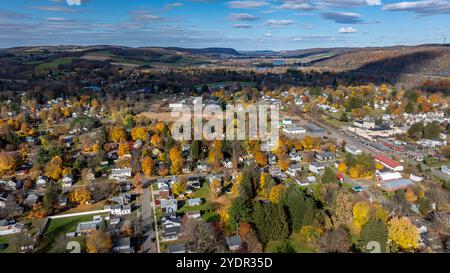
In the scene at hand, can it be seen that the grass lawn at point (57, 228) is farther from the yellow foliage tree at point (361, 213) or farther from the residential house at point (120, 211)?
the yellow foliage tree at point (361, 213)

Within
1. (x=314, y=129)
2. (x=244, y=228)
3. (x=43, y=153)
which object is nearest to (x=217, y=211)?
(x=244, y=228)

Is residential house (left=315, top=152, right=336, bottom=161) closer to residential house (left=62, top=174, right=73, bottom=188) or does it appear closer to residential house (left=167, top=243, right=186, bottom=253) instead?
residential house (left=167, top=243, right=186, bottom=253)

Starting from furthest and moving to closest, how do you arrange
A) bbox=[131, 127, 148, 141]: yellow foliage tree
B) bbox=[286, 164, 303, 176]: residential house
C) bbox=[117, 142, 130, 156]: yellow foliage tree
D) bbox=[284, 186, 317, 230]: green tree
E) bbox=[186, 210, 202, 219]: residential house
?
bbox=[131, 127, 148, 141]: yellow foliage tree
bbox=[117, 142, 130, 156]: yellow foliage tree
bbox=[286, 164, 303, 176]: residential house
bbox=[186, 210, 202, 219]: residential house
bbox=[284, 186, 317, 230]: green tree

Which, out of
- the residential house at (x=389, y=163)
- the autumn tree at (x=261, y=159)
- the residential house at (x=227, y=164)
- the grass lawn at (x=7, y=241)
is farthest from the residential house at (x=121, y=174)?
the residential house at (x=389, y=163)

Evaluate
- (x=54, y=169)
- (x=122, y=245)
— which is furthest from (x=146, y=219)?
(x=54, y=169)

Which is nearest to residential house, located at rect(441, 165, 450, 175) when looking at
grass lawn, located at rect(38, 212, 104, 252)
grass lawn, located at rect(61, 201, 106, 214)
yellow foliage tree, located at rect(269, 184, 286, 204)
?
yellow foliage tree, located at rect(269, 184, 286, 204)

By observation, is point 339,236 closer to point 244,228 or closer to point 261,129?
point 244,228
